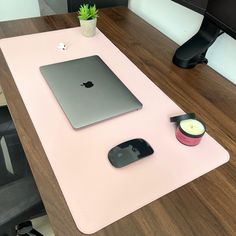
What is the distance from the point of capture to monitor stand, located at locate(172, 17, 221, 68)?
0.94 metres

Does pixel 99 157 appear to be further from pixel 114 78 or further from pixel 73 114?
pixel 114 78

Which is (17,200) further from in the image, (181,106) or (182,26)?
(182,26)

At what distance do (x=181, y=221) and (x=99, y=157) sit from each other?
24 centimetres

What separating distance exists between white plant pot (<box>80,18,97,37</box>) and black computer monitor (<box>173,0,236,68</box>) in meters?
0.36

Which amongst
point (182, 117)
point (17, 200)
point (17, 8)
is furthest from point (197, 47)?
point (17, 8)

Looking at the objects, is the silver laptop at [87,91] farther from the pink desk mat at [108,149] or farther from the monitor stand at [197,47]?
the monitor stand at [197,47]

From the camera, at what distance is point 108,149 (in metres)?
0.68

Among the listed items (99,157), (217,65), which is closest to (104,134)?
(99,157)

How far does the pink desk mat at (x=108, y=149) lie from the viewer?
1.89 ft

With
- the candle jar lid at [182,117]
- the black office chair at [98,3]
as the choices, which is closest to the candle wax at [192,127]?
the candle jar lid at [182,117]

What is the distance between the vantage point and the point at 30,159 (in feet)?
2.13

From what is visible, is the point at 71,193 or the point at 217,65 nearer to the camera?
the point at 71,193

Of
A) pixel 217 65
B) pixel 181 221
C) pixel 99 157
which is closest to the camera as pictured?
pixel 181 221

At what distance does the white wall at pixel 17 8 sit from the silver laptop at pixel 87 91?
1.37 meters
